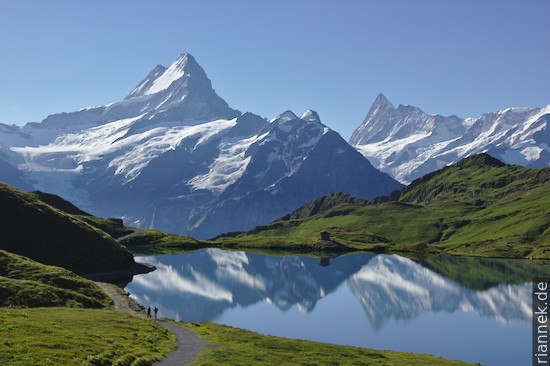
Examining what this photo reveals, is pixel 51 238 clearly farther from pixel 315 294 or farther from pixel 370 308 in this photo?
pixel 370 308

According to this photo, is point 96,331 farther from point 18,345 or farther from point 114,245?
point 114,245

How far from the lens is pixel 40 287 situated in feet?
281

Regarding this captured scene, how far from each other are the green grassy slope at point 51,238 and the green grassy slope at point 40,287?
3829 centimetres

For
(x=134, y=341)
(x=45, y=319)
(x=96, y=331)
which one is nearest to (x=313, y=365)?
(x=134, y=341)

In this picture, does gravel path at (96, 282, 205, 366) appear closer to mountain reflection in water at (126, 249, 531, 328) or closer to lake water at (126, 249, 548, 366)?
mountain reflection in water at (126, 249, 531, 328)

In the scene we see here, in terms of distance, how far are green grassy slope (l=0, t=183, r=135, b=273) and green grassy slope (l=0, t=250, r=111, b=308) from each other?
126ft

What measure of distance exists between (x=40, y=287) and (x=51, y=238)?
227 ft

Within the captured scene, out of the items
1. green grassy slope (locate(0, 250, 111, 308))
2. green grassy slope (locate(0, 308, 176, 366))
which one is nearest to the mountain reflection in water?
green grassy slope (locate(0, 250, 111, 308))

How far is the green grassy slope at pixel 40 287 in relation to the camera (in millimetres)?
78875

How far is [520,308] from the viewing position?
5881 inches

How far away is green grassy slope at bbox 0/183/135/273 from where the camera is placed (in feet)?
473

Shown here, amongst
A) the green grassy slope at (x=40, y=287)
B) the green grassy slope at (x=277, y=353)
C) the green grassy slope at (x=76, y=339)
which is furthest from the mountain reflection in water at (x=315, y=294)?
the green grassy slope at (x=76, y=339)

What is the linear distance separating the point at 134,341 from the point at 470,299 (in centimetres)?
12076

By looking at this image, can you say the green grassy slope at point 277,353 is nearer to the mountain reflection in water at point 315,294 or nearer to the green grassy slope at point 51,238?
the mountain reflection in water at point 315,294
